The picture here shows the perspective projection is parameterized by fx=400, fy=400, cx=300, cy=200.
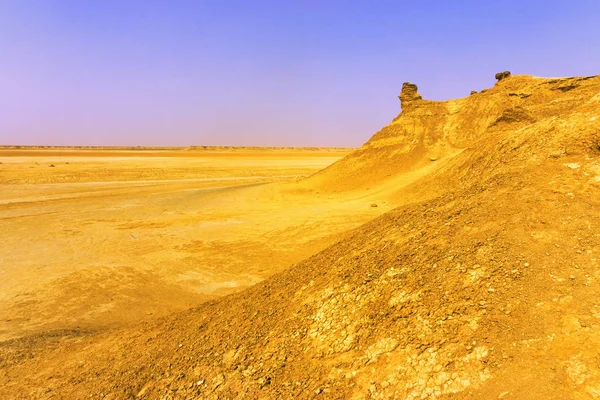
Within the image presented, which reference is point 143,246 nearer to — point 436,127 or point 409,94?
point 436,127

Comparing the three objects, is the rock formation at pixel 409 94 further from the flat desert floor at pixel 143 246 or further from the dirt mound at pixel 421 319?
the dirt mound at pixel 421 319

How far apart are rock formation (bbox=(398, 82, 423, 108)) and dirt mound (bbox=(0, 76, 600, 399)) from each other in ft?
50.0

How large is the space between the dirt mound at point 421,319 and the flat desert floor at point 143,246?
1703 mm

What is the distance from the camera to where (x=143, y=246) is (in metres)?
11.9

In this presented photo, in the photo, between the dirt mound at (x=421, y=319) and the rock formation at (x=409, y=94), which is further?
the rock formation at (x=409, y=94)

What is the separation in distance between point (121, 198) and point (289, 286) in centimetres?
1801

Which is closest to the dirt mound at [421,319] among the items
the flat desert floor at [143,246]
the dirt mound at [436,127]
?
the flat desert floor at [143,246]

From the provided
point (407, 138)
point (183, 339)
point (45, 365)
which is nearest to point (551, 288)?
point (183, 339)

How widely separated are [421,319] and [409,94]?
19.7m

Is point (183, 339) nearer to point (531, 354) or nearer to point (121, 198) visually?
point (531, 354)

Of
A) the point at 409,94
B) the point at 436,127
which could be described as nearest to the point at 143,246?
the point at 436,127

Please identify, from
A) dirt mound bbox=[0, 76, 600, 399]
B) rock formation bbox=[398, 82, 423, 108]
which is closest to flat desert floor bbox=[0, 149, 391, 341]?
dirt mound bbox=[0, 76, 600, 399]

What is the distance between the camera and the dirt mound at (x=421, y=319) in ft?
9.43

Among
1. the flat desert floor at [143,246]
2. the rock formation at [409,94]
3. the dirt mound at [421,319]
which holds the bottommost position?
the flat desert floor at [143,246]
